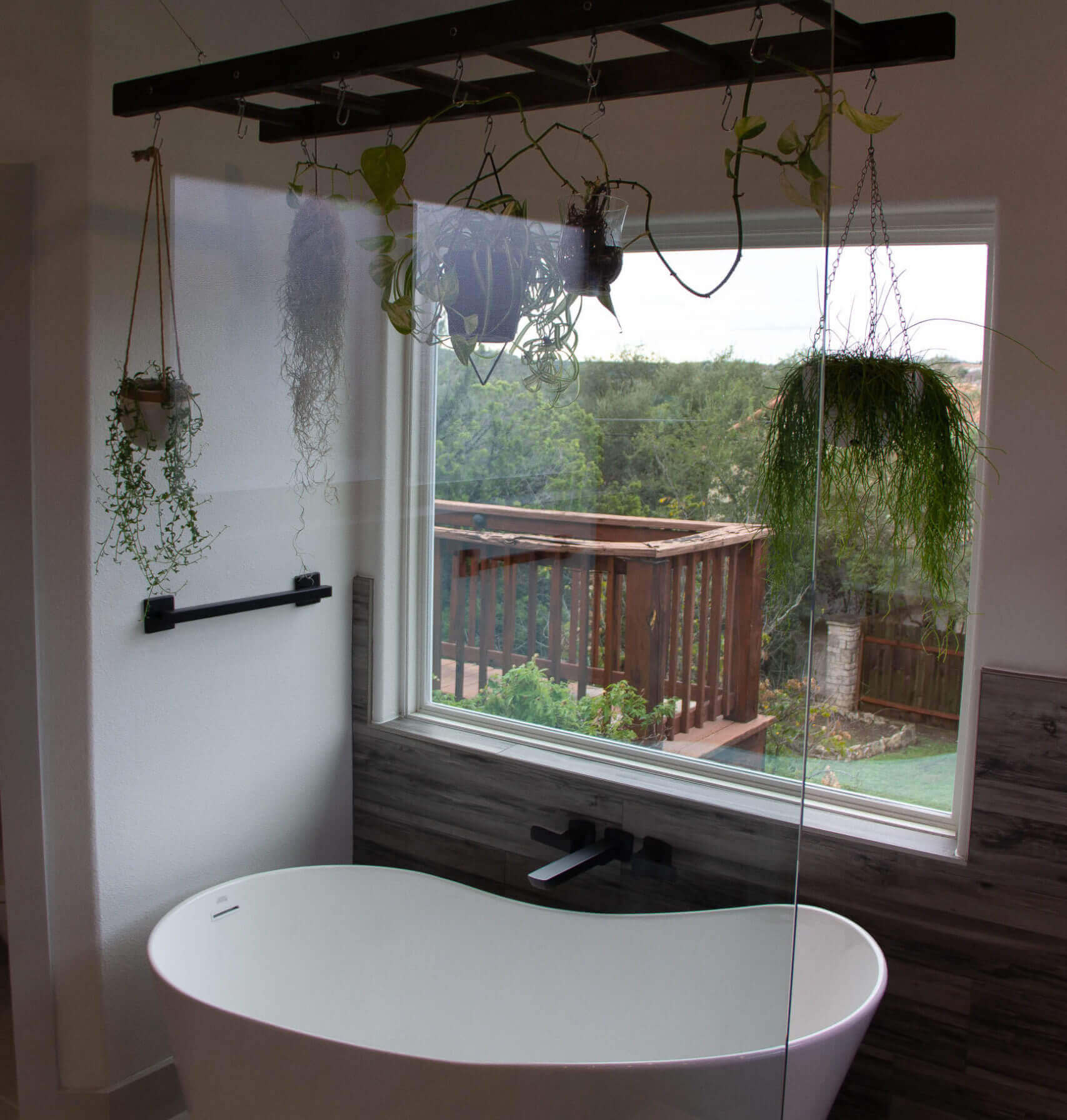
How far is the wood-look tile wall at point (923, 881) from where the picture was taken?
1.78 metres

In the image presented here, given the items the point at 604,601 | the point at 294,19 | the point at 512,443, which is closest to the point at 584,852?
the point at 604,601

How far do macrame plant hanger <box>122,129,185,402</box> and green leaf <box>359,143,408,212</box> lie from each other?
336 millimetres

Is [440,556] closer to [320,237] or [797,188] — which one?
[320,237]

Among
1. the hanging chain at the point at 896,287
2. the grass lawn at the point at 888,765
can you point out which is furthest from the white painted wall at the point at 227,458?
the grass lawn at the point at 888,765

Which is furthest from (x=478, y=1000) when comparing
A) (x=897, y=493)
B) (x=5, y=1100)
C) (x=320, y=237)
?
(x=320, y=237)

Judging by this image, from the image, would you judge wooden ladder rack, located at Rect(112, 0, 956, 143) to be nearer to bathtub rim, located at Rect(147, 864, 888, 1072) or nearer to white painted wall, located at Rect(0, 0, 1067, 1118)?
white painted wall, located at Rect(0, 0, 1067, 1118)

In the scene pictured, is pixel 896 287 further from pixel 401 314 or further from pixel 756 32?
pixel 401 314

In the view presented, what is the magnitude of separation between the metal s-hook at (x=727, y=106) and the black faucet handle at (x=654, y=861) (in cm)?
107

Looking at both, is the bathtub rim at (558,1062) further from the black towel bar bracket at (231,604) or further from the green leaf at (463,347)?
the green leaf at (463,347)

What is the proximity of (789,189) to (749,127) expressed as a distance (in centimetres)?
10

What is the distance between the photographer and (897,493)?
1.98 metres

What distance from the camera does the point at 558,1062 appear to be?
1692 mm

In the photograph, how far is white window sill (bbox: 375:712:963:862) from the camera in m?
1.39

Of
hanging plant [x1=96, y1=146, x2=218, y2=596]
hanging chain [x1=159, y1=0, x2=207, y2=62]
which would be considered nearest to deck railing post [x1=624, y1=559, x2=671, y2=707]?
hanging plant [x1=96, y1=146, x2=218, y2=596]
